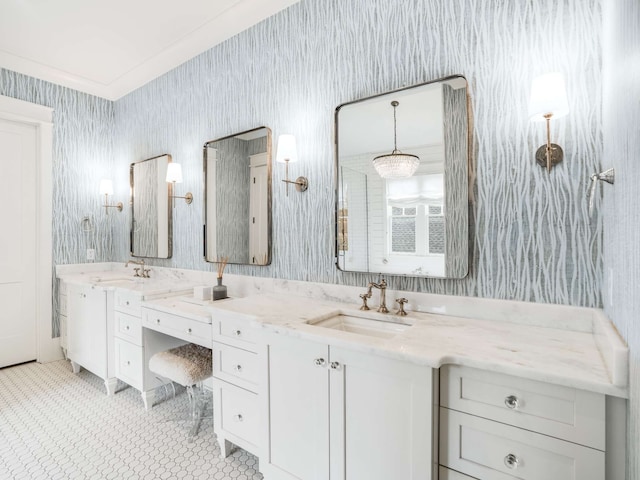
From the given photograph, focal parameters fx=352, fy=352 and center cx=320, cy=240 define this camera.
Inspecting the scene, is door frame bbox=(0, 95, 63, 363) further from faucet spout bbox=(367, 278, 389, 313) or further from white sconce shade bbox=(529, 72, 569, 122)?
white sconce shade bbox=(529, 72, 569, 122)

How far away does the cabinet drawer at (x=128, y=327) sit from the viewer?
2504 mm

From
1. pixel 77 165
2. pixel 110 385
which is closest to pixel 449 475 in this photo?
pixel 110 385

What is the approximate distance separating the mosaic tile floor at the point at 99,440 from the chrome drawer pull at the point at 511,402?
1363 mm

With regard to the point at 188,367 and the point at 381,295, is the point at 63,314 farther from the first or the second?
the point at 381,295

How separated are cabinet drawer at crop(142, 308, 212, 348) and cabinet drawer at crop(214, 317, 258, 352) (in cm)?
13

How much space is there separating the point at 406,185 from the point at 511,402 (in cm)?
108

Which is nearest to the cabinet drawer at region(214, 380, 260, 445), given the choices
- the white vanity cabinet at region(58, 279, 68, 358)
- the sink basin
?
the sink basin

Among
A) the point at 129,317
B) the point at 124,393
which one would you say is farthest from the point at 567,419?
the point at 124,393

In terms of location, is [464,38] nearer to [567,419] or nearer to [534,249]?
[534,249]

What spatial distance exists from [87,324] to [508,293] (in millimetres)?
3188

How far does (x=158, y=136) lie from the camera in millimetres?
3379

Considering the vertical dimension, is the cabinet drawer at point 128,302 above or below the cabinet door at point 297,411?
above

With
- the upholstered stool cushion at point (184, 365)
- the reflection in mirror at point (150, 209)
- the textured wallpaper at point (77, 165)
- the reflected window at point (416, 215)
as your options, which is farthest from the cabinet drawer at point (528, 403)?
the textured wallpaper at point (77, 165)

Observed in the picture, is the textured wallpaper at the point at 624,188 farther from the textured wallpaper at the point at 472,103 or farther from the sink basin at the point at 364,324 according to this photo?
the sink basin at the point at 364,324
